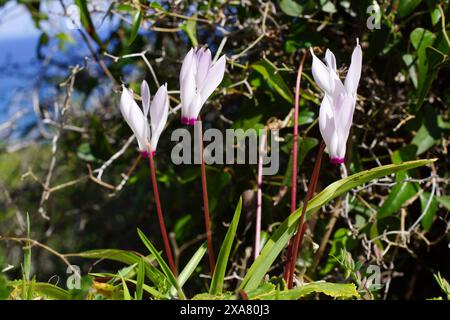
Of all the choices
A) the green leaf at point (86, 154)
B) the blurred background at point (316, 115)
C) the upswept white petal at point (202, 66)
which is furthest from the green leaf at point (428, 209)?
the green leaf at point (86, 154)

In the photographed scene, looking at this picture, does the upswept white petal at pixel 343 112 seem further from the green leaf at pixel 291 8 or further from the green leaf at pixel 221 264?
the green leaf at pixel 291 8

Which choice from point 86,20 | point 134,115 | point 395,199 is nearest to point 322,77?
point 134,115

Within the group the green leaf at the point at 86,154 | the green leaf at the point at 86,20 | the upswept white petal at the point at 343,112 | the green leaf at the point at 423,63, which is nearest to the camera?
the upswept white petal at the point at 343,112

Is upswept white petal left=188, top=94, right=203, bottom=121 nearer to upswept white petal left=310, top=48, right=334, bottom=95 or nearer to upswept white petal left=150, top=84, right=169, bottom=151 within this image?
upswept white petal left=150, top=84, right=169, bottom=151

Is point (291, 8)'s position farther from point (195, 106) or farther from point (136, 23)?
point (195, 106)

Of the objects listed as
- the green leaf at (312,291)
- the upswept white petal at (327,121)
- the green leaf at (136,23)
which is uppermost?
the green leaf at (136,23)

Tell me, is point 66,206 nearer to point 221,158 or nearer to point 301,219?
point 221,158
